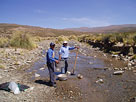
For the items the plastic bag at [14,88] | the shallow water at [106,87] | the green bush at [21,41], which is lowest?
the shallow water at [106,87]

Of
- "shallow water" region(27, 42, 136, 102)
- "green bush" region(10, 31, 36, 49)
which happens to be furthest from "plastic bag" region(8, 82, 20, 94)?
"green bush" region(10, 31, 36, 49)

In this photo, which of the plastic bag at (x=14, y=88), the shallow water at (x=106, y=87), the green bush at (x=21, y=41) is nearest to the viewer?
the plastic bag at (x=14, y=88)

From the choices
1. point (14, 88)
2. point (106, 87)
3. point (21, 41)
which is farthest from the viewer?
point (21, 41)

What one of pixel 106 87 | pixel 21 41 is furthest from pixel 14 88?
pixel 21 41

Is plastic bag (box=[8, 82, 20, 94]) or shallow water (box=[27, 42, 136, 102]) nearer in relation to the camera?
plastic bag (box=[8, 82, 20, 94])

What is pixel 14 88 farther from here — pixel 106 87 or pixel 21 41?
pixel 21 41

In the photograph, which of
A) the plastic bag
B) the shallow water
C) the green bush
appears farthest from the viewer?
the green bush

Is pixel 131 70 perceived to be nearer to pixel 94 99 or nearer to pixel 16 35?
pixel 94 99

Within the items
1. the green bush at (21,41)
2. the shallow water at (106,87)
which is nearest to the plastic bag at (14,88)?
the shallow water at (106,87)

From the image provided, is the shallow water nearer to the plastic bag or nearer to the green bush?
the plastic bag

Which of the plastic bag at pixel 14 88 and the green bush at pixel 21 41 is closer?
the plastic bag at pixel 14 88

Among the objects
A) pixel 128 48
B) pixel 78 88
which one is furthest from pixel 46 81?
pixel 128 48

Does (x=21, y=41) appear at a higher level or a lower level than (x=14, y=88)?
higher

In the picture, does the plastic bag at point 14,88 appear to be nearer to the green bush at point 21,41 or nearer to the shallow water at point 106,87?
the shallow water at point 106,87
